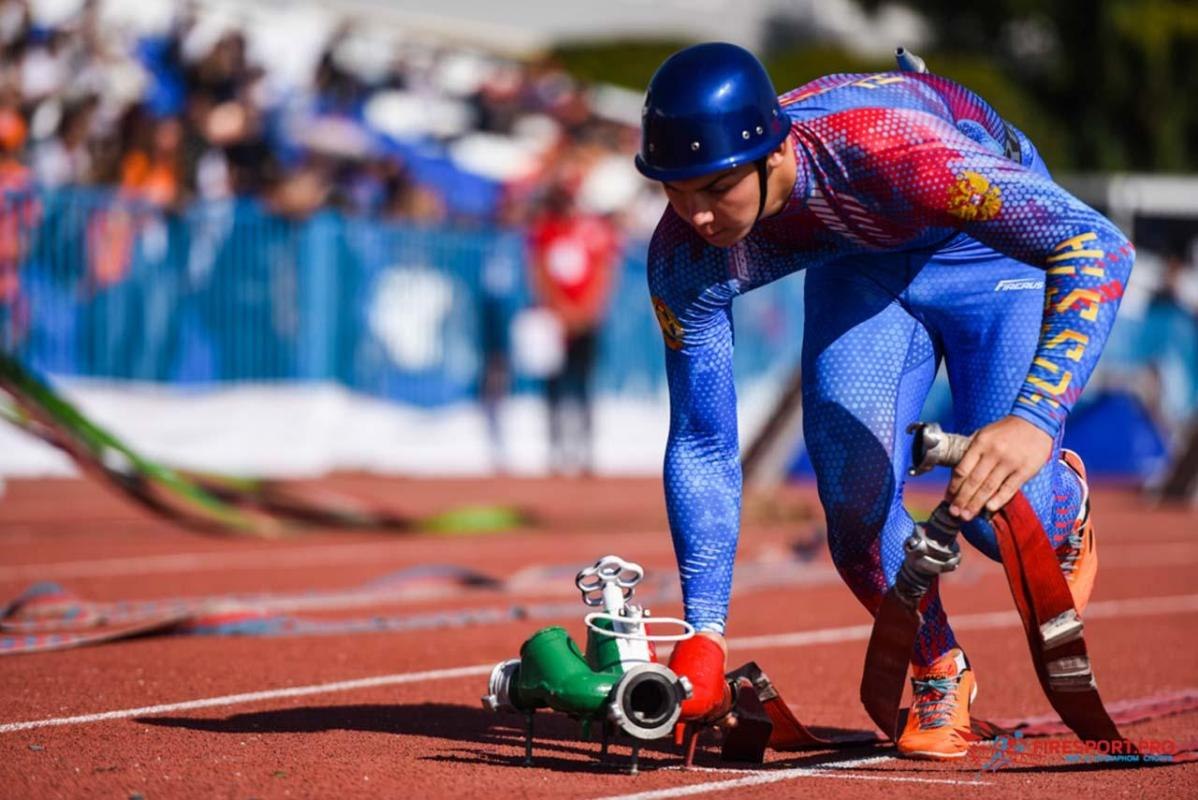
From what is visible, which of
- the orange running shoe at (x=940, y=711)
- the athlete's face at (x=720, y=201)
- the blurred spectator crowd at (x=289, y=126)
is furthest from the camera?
the blurred spectator crowd at (x=289, y=126)

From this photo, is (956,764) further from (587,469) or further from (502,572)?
(587,469)

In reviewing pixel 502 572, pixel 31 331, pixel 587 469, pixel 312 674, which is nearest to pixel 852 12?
pixel 587 469

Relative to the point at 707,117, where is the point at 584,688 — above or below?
below

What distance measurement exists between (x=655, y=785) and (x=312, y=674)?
2581mm

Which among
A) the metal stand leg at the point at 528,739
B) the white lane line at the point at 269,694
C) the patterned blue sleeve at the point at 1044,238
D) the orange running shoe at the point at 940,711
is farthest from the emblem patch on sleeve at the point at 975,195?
the white lane line at the point at 269,694

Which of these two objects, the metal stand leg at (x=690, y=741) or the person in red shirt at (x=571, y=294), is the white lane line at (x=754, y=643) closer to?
the metal stand leg at (x=690, y=741)

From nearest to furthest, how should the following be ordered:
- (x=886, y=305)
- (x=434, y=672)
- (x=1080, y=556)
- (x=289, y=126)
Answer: (x=886, y=305) < (x=1080, y=556) < (x=434, y=672) < (x=289, y=126)

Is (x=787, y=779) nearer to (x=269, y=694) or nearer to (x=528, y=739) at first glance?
(x=528, y=739)

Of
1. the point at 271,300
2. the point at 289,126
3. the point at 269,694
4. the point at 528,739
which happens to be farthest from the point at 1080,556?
the point at 289,126

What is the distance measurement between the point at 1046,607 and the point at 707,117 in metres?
1.71

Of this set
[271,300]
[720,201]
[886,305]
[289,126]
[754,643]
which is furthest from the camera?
[289,126]

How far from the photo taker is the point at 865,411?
18.4ft

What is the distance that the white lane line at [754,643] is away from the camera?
235 inches

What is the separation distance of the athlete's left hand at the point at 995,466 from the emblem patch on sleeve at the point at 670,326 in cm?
→ 104
